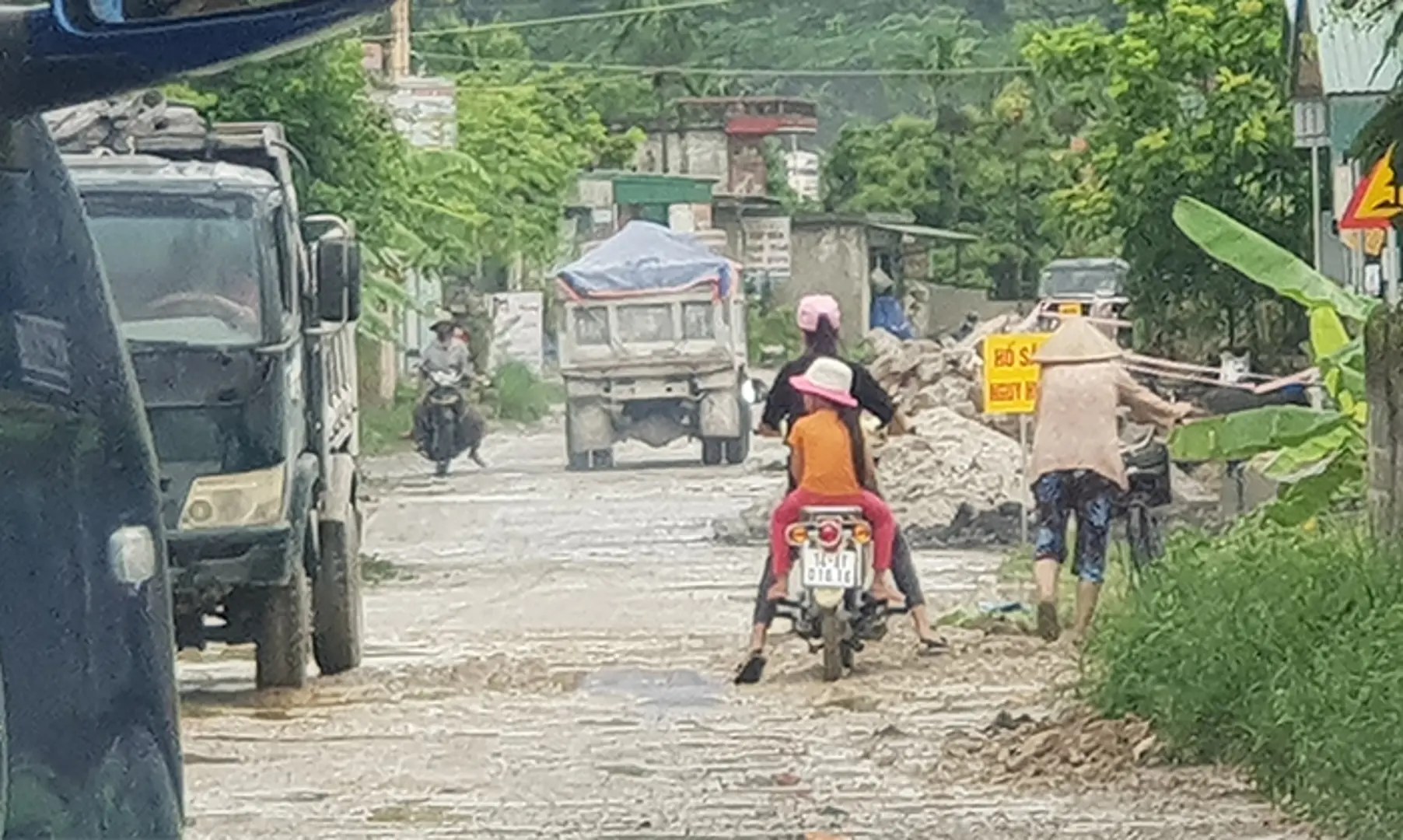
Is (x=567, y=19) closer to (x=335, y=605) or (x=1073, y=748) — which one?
(x=335, y=605)

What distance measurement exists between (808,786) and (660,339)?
27.0m

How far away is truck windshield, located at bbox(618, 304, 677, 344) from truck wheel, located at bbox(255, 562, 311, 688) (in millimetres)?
23326

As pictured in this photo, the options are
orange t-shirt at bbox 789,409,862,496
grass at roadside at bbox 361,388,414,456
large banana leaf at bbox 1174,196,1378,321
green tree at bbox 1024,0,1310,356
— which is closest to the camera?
large banana leaf at bbox 1174,196,1378,321

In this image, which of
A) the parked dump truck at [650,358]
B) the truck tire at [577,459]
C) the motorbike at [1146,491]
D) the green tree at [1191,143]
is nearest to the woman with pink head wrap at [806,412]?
the motorbike at [1146,491]

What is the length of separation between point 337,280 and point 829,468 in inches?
97.4

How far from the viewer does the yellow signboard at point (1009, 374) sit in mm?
19875

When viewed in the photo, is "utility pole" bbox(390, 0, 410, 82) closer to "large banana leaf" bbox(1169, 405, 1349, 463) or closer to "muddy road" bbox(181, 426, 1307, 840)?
"muddy road" bbox(181, 426, 1307, 840)

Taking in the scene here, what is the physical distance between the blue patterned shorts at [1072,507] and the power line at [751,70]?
1875 inches

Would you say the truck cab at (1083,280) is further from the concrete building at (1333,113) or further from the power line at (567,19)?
the power line at (567,19)

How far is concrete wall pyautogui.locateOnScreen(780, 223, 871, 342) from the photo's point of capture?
238 ft

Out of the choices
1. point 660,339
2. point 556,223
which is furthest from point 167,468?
point 556,223

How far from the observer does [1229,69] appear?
98.0ft

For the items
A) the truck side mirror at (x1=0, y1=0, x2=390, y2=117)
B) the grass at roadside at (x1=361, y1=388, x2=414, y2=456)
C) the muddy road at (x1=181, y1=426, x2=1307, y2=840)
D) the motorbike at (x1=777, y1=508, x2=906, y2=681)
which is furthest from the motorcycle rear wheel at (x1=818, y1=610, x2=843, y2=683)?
the grass at roadside at (x1=361, y1=388, x2=414, y2=456)

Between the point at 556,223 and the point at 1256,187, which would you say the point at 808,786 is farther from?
the point at 556,223
